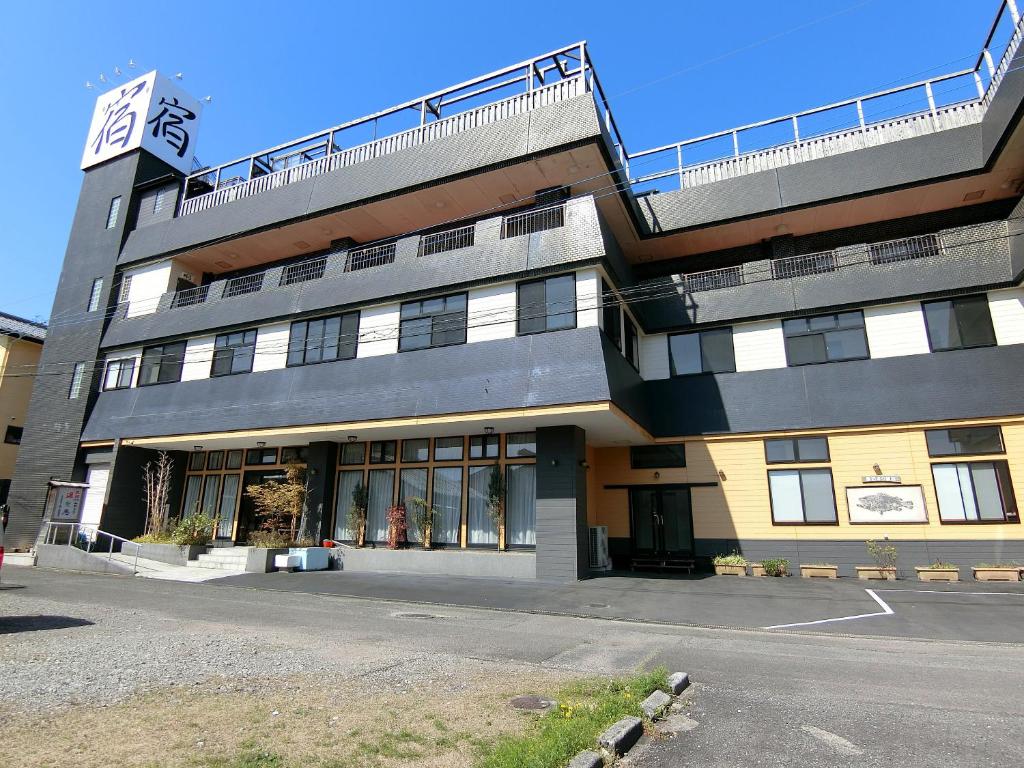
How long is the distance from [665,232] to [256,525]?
1714 cm

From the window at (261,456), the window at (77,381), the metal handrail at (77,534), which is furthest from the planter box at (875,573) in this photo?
the window at (77,381)

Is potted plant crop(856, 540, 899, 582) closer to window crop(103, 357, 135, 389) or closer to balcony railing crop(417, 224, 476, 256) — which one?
balcony railing crop(417, 224, 476, 256)

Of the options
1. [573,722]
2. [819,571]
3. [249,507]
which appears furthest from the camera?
[249,507]

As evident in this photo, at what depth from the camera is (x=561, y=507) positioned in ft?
47.6

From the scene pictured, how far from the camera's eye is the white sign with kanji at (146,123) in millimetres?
24672

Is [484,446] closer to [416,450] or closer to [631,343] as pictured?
[416,450]

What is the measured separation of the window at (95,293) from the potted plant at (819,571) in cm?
2740

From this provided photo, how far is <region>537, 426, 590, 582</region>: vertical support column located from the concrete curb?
875 cm

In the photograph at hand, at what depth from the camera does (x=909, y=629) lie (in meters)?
8.90

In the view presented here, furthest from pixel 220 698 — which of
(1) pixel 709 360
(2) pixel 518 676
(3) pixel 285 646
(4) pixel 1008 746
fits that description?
(1) pixel 709 360

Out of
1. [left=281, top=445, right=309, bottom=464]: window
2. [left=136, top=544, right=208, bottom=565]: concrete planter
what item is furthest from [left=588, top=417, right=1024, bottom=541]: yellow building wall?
[left=136, top=544, right=208, bottom=565]: concrete planter

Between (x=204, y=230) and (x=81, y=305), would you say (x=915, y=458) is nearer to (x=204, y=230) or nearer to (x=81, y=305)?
(x=204, y=230)

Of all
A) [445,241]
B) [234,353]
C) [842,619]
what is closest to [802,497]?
[842,619]

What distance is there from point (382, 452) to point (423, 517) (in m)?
2.62
